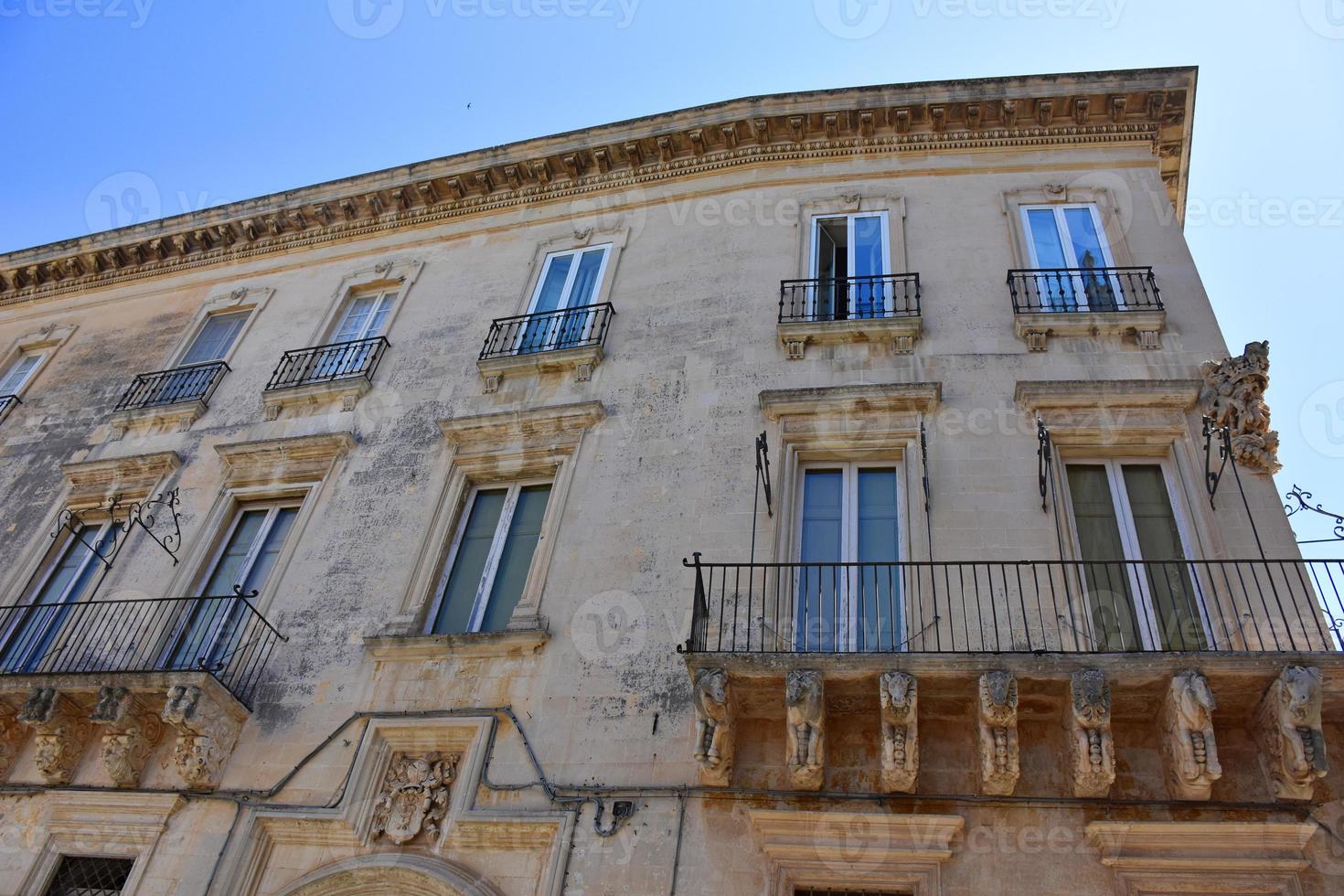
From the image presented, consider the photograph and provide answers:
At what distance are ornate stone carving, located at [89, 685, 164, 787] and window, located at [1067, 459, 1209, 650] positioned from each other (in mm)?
8826

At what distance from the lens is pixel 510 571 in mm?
9938

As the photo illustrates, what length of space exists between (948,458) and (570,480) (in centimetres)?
397

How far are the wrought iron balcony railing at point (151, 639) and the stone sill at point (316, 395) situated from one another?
2983 millimetres

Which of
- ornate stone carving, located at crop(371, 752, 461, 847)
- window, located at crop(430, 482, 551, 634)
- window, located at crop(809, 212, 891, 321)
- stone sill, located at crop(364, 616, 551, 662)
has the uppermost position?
window, located at crop(809, 212, 891, 321)

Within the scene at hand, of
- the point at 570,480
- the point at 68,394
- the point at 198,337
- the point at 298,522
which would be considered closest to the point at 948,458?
the point at 570,480

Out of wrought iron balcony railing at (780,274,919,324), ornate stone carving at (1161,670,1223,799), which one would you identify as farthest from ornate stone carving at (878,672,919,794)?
wrought iron balcony railing at (780,274,919,324)

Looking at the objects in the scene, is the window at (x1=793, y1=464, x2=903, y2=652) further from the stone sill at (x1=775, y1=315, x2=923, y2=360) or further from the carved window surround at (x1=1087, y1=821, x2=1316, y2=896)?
the carved window surround at (x1=1087, y1=821, x2=1316, y2=896)

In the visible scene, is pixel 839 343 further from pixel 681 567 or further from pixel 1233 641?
pixel 1233 641

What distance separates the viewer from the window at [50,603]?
10922 millimetres

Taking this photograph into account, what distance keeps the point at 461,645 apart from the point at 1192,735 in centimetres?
616

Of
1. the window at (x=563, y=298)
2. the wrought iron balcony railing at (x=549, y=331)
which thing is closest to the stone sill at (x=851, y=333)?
the wrought iron balcony railing at (x=549, y=331)

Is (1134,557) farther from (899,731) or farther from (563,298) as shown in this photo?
(563,298)

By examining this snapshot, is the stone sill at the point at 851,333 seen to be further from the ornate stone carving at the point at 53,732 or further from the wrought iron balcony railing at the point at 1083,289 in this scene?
the ornate stone carving at the point at 53,732

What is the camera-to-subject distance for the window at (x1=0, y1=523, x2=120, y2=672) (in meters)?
10.9
